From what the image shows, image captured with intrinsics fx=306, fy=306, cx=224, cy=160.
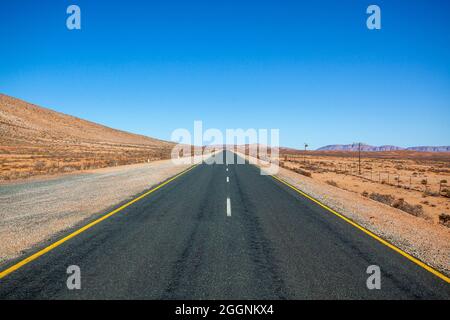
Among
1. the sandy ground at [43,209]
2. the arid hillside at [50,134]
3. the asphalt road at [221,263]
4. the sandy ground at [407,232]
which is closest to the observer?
the asphalt road at [221,263]

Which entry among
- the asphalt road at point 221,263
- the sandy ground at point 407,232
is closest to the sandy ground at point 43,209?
the asphalt road at point 221,263

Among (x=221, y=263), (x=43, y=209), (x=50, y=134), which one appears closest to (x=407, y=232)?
(x=221, y=263)

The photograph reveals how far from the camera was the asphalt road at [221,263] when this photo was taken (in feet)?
14.1

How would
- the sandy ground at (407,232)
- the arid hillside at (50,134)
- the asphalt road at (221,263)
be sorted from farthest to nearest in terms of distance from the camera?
1. the arid hillside at (50,134)
2. the sandy ground at (407,232)
3. the asphalt road at (221,263)

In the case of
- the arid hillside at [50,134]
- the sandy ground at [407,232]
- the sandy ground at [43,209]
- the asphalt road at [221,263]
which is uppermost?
the arid hillside at [50,134]

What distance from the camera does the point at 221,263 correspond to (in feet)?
17.5

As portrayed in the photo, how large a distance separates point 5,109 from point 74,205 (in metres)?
119

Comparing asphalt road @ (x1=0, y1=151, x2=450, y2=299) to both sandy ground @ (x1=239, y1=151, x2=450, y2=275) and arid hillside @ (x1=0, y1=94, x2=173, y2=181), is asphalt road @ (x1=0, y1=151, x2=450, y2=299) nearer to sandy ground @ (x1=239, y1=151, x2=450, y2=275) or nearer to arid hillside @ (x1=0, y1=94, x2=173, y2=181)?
sandy ground @ (x1=239, y1=151, x2=450, y2=275)

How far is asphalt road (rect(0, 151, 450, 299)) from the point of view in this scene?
14.1ft

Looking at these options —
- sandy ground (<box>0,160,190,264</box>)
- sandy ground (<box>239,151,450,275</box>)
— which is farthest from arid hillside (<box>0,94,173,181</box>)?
sandy ground (<box>239,151,450,275</box>)

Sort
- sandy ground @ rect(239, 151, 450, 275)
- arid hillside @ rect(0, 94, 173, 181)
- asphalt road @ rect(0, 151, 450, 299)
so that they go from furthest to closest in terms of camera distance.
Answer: arid hillside @ rect(0, 94, 173, 181)
sandy ground @ rect(239, 151, 450, 275)
asphalt road @ rect(0, 151, 450, 299)

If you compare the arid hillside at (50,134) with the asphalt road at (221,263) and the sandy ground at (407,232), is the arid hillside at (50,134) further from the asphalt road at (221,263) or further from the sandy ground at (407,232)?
the asphalt road at (221,263)

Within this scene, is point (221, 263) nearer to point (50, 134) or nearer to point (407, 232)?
point (407, 232)
